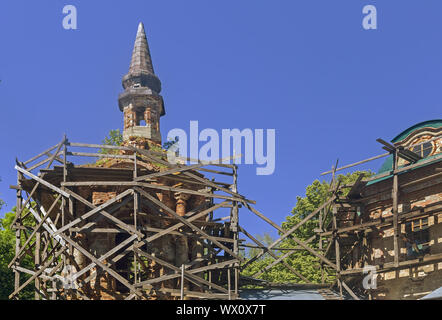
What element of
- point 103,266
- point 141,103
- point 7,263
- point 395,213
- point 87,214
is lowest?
point 103,266

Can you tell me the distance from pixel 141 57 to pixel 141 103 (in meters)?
2.97

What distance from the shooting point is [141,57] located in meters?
29.7

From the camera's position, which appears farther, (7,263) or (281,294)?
(7,263)

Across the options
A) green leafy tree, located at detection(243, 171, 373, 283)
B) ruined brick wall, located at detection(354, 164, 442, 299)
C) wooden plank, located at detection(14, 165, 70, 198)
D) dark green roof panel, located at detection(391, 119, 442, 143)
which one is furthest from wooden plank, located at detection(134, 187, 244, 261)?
green leafy tree, located at detection(243, 171, 373, 283)

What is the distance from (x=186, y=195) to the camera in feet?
77.6

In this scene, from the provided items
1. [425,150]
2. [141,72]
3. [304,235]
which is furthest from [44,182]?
[304,235]

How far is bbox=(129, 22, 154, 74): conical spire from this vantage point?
29.2m

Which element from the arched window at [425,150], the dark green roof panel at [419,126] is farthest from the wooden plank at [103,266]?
the dark green roof panel at [419,126]

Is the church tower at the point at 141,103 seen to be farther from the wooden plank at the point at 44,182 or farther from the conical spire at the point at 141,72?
the wooden plank at the point at 44,182

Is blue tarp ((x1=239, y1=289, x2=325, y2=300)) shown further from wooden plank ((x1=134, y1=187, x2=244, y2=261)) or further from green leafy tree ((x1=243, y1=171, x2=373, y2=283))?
green leafy tree ((x1=243, y1=171, x2=373, y2=283))

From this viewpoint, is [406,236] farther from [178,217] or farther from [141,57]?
[141,57]

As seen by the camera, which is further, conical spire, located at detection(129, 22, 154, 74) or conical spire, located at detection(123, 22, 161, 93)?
conical spire, located at detection(129, 22, 154, 74)
